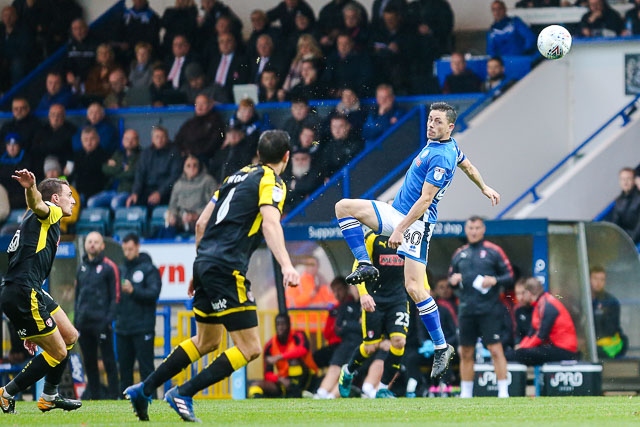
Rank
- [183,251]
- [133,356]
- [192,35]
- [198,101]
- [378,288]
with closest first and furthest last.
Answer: [378,288] < [133,356] < [183,251] < [198,101] < [192,35]

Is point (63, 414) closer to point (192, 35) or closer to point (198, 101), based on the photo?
point (198, 101)

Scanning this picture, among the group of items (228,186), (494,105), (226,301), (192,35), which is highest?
(192,35)

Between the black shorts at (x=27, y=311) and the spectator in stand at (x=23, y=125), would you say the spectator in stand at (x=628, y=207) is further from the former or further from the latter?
the spectator in stand at (x=23, y=125)

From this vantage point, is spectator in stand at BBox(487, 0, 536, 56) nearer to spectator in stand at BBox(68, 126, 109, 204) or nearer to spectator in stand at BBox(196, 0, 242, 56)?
spectator in stand at BBox(196, 0, 242, 56)

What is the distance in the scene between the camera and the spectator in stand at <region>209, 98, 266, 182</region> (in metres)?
19.0

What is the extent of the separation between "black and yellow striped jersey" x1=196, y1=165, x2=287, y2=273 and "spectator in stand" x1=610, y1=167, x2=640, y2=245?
8643 mm

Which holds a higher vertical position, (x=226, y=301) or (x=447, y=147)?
(x=447, y=147)

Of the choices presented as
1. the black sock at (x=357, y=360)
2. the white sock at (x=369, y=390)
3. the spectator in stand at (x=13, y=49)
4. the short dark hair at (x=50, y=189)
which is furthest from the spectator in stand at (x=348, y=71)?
the short dark hair at (x=50, y=189)

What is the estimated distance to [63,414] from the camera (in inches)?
459

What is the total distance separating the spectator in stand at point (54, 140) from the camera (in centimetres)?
2069

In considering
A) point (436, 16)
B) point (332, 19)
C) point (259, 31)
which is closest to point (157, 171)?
point (259, 31)

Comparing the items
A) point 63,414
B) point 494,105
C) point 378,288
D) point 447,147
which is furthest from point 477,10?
point 63,414

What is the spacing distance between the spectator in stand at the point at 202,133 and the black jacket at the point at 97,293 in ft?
9.34

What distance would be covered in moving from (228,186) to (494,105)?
9780 millimetres
